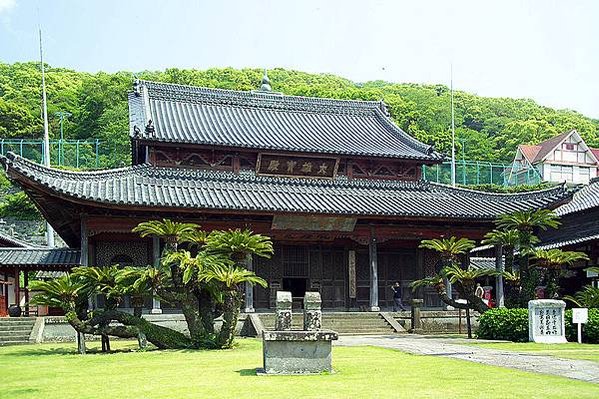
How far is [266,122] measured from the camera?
34.6 m

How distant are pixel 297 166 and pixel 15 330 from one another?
1363 centimetres

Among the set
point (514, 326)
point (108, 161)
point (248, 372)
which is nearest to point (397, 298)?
point (514, 326)

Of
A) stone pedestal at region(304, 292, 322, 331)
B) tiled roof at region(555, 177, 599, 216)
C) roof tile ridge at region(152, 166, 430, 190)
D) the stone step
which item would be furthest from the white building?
stone pedestal at region(304, 292, 322, 331)

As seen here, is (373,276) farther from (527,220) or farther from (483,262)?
(483,262)

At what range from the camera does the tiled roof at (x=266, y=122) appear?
3081 cm

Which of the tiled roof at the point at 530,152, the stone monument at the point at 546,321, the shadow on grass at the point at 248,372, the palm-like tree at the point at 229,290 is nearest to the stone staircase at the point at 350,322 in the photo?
the palm-like tree at the point at 229,290

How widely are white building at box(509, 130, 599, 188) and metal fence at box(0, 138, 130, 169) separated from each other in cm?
4089

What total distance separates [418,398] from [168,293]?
1111 centimetres

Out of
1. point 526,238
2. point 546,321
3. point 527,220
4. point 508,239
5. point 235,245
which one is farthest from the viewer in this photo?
point 508,239

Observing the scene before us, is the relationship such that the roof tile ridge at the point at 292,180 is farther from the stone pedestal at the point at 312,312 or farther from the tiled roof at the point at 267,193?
the stone pedestal at the point at 312,312

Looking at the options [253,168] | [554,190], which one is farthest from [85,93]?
[554,190]

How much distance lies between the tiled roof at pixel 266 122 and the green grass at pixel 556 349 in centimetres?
1360

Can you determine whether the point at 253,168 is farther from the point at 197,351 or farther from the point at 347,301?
the point at 197,351

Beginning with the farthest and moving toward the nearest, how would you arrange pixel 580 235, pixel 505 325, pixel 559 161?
pixel 559 161 < pixel 580 235 < pixel 505 325
